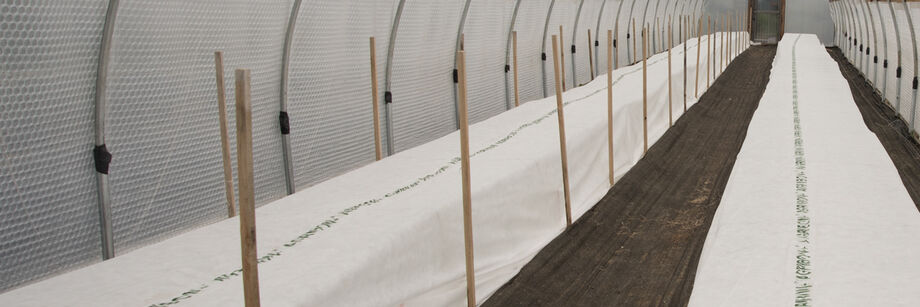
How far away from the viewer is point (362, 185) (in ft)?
22.9

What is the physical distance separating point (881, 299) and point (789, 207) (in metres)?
2.08

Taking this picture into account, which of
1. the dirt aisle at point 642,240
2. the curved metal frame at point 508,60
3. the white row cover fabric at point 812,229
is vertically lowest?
the dirt aisle at point 642,240

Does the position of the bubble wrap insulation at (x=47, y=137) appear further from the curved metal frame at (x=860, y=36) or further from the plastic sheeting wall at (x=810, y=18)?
the plastic sheeting wall at (x=810, y=18)

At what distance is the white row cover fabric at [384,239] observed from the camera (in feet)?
14.7

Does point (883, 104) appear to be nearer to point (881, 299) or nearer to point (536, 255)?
point (536, 255)

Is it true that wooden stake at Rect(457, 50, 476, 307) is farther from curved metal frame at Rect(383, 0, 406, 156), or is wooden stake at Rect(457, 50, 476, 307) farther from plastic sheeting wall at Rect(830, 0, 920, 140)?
plastic sheeting wall at Rect(830, 0, 920, 140)

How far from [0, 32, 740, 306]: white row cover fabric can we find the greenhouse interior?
23 mm

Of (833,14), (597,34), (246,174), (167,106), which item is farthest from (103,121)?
(833,14)

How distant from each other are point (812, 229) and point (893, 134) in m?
8.81

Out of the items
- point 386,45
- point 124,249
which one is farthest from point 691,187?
point 124,249

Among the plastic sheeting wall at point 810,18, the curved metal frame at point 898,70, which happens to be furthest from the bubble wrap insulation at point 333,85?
the plastic sheeting wall at point 810,18

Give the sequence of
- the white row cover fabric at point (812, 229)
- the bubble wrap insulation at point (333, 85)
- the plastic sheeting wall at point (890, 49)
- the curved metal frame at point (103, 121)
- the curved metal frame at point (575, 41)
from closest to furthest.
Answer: the white row cover fabric at point (812, 229), the curved metal frame at point (103, 121), the bubble wrap insulation at point (333, 85), the plastic sheeting wall at point (890, 49), the curved metal frame at point (575, 41)

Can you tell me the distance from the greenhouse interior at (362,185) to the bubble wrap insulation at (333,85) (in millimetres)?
→ 28

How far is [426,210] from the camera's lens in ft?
19.5
